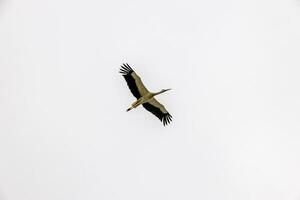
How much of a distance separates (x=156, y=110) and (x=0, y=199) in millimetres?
23711

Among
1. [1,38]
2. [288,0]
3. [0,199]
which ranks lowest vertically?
[0,199]

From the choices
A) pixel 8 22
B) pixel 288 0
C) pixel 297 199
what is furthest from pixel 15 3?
pixel 297 199

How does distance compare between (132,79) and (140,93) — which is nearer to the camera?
(132,79)

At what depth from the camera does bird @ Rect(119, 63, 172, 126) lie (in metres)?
33.3

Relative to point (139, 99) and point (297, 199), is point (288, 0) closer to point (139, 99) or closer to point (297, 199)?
point (297, 199)

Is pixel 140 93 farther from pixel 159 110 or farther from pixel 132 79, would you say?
pixel 159 110

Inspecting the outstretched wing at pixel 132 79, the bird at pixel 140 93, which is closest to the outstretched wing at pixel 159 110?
the bird at pixel 140 93

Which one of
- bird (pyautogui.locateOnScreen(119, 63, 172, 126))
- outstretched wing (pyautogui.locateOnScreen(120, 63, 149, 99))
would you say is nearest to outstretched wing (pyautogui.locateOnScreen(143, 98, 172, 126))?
bird (pyautogui.locateOnScreen(119, 63, 172, 126))

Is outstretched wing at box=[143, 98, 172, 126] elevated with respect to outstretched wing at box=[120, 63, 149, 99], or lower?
lower

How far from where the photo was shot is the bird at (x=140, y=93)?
3328 centimetres

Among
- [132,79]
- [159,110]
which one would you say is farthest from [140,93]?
[159,110]

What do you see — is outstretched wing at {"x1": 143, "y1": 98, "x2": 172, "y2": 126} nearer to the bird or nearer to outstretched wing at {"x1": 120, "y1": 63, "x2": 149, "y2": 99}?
the bird

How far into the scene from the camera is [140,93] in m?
33.7

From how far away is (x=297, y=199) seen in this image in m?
51.2
